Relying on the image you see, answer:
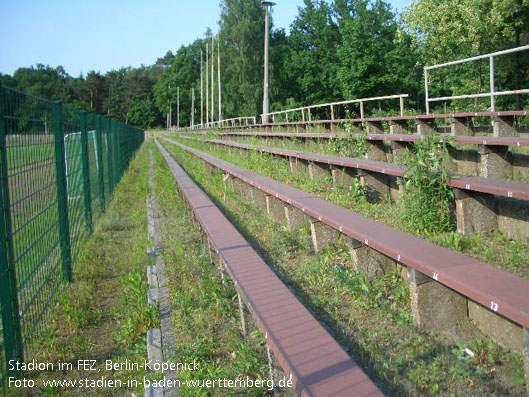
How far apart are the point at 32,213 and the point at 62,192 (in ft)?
3.86

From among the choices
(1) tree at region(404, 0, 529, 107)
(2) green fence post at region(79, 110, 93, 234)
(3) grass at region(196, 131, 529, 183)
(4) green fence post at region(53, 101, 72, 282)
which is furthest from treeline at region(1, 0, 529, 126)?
(4) green fence post at region(53, 101, 72, 282)

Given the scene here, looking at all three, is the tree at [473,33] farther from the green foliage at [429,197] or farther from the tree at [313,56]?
the tree at [313,56]

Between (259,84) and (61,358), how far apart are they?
44.6 metres

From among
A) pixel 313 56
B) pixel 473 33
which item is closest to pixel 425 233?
pixel 473 33

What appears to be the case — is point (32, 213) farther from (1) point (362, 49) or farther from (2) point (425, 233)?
(1) point (362, 49)

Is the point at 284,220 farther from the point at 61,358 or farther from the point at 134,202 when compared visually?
the point at 134,202

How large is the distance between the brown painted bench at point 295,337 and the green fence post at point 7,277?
136 cm

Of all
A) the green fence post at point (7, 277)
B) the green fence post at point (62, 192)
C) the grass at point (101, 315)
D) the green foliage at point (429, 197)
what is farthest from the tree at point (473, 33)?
the green fence post at point (7, 277)

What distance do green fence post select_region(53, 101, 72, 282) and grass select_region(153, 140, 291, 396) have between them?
0.91 metres

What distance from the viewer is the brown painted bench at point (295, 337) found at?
1.98 m

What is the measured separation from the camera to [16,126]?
3316 millimetres

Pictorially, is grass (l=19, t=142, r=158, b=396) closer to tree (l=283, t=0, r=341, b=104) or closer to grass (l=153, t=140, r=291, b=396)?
grass (l=153, t=140, r=291, b=396)

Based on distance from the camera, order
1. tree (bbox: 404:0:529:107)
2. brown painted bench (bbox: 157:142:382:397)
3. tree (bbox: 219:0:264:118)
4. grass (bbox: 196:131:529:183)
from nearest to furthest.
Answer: brown painted bench (bbox: 157:142:382:397) < grass (bbox: 196:131:529:183) < tree (bbox: 404:0:529:107) < tree (bbox: 219:0:264:118)

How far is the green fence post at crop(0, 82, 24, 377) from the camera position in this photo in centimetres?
291
